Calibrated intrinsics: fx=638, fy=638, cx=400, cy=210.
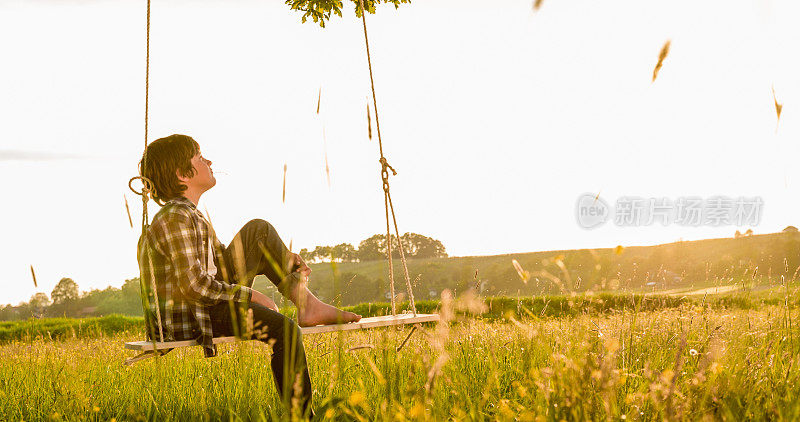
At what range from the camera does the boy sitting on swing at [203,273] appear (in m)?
3.00

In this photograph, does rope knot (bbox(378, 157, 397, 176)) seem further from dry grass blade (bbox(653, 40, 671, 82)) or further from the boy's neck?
dry grass blade (bbox(653, 40, 671, 82))

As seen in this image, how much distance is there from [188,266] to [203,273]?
0.27 feet

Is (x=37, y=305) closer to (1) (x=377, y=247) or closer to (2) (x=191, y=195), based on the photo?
(2) (x=191, y=195)

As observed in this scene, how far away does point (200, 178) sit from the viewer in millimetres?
3471

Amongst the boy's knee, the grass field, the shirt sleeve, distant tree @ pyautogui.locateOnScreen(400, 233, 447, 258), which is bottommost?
the grass field

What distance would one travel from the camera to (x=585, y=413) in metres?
1.78

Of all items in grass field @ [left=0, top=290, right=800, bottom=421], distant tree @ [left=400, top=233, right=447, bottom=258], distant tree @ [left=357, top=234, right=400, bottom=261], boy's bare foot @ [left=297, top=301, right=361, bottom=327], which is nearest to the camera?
grass field @ [left=0, top=290, right=800, bottom=421]

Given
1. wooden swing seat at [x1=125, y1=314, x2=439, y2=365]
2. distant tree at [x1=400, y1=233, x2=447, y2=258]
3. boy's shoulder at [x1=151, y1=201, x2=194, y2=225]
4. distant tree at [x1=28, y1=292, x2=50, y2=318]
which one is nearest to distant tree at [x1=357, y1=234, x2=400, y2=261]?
wooden swing seat at [x1=125, y1=314, x2=439, y2=365]

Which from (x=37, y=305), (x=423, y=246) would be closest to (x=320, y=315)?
(x=37, y=305)

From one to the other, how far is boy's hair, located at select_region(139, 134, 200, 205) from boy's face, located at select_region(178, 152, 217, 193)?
0.07 ft

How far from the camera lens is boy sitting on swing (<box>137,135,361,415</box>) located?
3.00 m

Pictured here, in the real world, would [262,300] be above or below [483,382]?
above

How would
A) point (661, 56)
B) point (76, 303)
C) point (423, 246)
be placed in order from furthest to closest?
point (423, 246)
point (76, 303)
point (661, 56)

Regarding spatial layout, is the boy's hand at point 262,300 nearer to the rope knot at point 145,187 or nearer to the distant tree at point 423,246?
the rope knot at point 145,187
